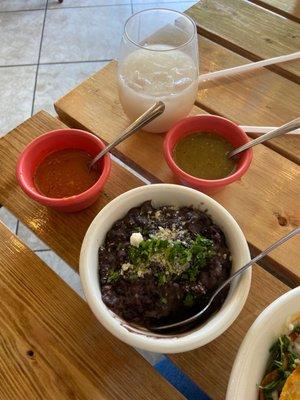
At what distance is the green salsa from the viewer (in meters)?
0.81

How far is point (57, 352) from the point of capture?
666 millimetres

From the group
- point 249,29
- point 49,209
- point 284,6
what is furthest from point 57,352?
point 284,6

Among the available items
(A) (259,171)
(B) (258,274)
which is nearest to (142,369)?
(B) (258,274)

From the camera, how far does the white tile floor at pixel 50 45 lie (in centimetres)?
199

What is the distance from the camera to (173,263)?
2.06ft

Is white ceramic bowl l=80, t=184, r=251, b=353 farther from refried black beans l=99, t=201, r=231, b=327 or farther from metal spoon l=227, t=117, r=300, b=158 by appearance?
metal spoon l=227, t=117, r=300, b=158

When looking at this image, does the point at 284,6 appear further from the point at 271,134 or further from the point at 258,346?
the point at 258,346

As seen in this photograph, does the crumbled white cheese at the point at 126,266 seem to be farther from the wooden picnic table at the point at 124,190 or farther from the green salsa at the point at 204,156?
the green salsa at the point at 204,156

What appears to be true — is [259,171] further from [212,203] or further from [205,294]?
[205,294]

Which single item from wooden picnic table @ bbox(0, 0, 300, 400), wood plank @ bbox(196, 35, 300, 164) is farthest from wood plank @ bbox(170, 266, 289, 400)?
wood plank @ bbox(196, 35, 300, 164)

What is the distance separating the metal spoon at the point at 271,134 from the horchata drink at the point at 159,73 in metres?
0.15

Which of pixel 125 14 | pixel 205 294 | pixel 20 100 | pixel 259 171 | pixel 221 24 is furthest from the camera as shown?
pixel 125 14

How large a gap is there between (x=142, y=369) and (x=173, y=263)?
17 cm

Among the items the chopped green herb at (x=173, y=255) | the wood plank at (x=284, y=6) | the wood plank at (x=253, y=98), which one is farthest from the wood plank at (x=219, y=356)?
the wood plank at (x=284, y=6)
